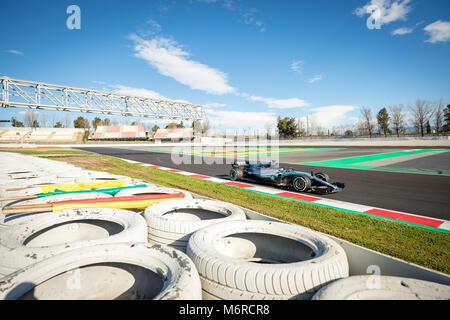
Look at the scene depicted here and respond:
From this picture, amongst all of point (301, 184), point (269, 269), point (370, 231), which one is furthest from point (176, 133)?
point (269, 269)

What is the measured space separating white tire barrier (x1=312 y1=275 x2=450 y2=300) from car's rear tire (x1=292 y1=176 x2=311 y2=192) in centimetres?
492

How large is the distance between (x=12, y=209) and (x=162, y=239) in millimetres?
1726

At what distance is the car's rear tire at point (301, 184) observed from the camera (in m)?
6.49

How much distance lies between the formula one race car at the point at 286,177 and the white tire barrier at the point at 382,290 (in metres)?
4.82

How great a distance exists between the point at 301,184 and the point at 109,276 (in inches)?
219

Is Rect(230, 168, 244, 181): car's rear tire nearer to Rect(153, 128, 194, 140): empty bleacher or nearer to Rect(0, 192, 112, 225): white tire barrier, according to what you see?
Rect(0, 192, 112, 225): white tire barrier

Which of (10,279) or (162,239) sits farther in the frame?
(162,239)

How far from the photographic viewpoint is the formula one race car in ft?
20.9

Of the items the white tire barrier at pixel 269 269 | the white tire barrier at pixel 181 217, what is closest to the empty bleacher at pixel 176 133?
the white tire barrier at pixel 181 217

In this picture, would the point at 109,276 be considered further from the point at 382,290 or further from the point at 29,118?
the point at 29,118
